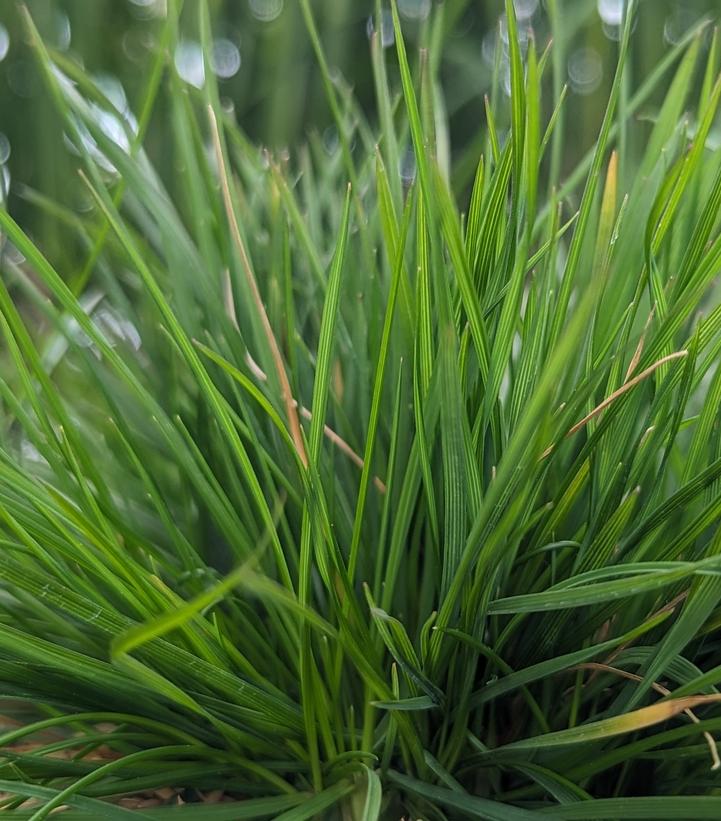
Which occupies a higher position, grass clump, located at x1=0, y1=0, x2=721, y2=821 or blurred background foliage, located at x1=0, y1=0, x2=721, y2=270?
blurred background foliage, located at x1=0, y1=0, x2=721, y2=270

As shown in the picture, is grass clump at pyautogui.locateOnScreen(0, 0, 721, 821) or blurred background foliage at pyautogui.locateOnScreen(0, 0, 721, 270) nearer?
grass clump at pyautogui.locateOnScreen(0, 0, 721, 821)

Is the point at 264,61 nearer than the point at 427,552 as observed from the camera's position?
No

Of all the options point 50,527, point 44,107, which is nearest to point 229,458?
point 50,527

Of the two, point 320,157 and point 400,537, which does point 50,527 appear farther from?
point 320,157

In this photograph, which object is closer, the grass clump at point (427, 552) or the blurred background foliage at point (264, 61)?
the grass clump at point (427, 552)
